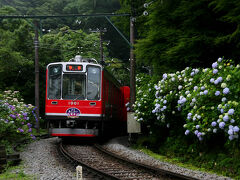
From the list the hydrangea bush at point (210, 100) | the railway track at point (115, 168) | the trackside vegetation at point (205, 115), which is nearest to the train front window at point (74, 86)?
the railway track at point (115, 168)

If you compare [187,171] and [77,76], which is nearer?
[187,171]

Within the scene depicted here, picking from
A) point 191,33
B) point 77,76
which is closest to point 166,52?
→ point 191,33

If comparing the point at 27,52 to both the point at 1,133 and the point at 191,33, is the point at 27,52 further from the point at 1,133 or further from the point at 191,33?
the point at 191,33

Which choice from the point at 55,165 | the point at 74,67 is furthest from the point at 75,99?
the point at 55,165

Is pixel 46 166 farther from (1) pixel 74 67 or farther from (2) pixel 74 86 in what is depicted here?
(1) pixel 74 67

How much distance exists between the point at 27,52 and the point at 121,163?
2042 centimetres

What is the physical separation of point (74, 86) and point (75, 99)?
0.58 meters

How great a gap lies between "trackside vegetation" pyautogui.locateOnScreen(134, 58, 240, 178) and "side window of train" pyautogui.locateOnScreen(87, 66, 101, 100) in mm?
2439

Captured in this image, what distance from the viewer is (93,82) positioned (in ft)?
46.9

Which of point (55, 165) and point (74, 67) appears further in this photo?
point (74, 67)

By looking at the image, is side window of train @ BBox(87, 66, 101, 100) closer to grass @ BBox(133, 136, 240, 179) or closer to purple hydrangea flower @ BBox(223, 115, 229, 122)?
grass @ BBox(133, 136, 240, 179)

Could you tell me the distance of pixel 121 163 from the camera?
965cm

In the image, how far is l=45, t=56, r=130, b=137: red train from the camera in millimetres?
14078

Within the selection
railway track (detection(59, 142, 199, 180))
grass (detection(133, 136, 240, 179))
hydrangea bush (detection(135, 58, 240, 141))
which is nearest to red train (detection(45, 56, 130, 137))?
railway track (detection(59, 142, 199, 180))
